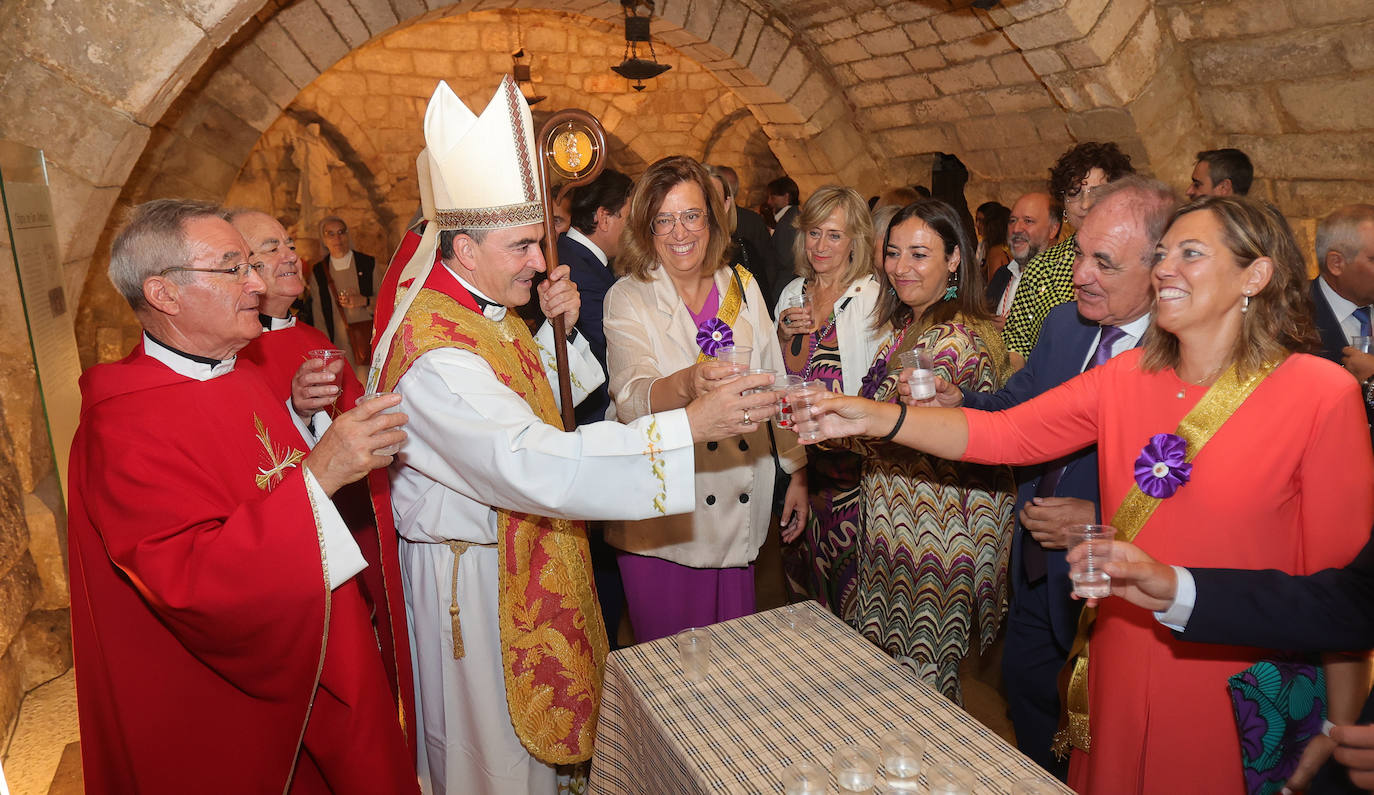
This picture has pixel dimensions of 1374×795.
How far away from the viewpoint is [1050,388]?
2.69 meters

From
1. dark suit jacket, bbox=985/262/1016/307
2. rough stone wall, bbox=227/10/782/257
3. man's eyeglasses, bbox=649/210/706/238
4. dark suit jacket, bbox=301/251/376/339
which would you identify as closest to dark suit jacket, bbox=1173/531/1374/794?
man's eyeglasses, bbox=649/210/706/238

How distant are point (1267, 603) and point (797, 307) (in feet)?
7.22

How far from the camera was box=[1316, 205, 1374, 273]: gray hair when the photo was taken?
12.8 ft

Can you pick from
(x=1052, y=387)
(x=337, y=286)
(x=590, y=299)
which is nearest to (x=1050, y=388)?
(x=1052, y=387)

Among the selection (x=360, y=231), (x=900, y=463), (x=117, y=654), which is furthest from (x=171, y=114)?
(x=900, y=463)

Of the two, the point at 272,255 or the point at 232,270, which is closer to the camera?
→ the point at 232,270

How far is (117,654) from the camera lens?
2.06 metres

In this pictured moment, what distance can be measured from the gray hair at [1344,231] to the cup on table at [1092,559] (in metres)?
3.26

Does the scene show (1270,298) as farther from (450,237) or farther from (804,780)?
(450,237)

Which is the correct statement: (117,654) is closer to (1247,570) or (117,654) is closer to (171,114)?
(1247,570)

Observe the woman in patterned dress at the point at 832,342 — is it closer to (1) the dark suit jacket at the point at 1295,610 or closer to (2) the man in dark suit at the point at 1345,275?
(1) the dark suit jacket at the point at 1295,610

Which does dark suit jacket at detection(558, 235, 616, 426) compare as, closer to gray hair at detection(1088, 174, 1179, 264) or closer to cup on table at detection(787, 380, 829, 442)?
cup on table at detection(787, 380, 829, 442)

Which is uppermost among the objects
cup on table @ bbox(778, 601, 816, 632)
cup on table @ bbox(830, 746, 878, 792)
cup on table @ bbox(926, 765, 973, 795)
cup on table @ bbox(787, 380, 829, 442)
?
cup on table @ bbox(787, 380, 829, 442)

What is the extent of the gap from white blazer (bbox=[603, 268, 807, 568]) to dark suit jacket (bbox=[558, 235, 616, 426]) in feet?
2.50
